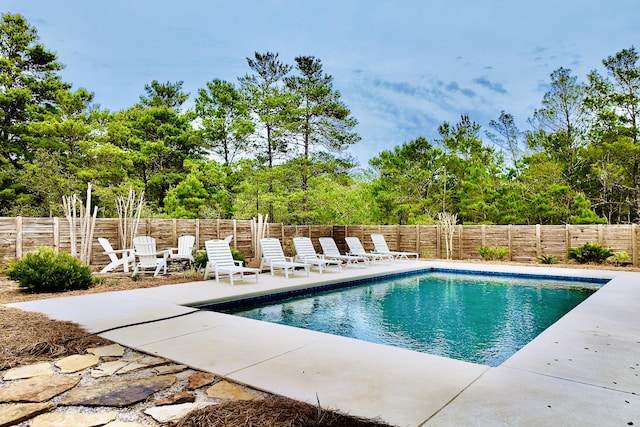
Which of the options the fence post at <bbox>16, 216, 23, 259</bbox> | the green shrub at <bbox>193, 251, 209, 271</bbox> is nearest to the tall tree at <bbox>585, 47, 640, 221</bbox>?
the green shrub at <bbox>193, 251, 209, 271</bbox>

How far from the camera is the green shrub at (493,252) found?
1388 centimetres

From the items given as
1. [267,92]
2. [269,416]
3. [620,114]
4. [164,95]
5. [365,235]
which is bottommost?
[269,416]

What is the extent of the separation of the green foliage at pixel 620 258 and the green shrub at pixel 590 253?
0.16 meters

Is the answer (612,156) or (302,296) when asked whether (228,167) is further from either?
(612,156)

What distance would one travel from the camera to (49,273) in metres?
6.91

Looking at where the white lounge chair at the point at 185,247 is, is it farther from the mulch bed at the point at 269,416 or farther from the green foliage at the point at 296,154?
the mulch bed at the point at 269,416

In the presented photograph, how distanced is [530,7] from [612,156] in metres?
9.28

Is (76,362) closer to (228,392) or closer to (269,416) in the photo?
(228,392)

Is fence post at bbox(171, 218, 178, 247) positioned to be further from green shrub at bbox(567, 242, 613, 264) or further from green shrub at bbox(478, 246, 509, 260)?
green shrub at bbox(567, 242, 613, 264)

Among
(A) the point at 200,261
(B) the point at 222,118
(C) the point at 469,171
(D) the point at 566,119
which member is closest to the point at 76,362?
(A) the point at 200,261

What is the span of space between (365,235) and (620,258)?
838cm

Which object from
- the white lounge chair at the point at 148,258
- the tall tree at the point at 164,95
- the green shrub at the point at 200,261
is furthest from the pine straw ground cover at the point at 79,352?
the tall tree at the point at 164,95

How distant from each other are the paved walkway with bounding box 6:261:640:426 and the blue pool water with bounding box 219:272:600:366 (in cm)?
79

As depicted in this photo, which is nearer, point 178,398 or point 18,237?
point 178,398
